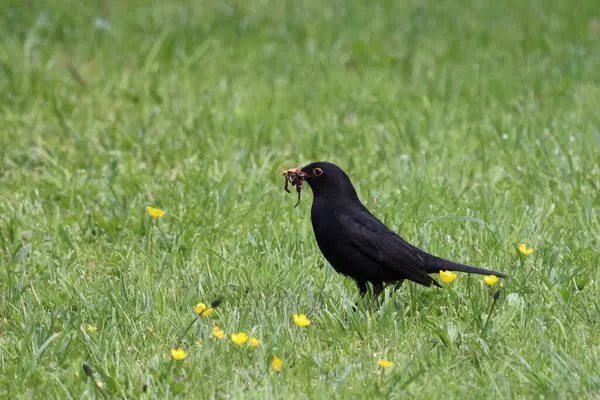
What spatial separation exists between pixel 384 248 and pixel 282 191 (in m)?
1.82

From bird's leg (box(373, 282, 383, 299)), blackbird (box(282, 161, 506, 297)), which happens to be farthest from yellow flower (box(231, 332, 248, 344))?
bird's leg (box(373, 282, 383, 299))

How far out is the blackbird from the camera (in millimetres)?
4473

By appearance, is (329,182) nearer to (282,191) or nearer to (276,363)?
(276,363)

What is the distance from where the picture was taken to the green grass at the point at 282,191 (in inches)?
153

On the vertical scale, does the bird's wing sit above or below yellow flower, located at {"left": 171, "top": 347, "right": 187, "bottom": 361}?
above

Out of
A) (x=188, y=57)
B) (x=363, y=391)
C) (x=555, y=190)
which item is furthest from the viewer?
(x=188, y=57)

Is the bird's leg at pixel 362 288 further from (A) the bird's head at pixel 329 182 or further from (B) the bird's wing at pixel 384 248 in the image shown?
(A) the bird's head at pixel 329 182

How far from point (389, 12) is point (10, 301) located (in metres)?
6.35

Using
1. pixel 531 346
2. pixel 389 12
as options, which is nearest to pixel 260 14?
pixel 389 12

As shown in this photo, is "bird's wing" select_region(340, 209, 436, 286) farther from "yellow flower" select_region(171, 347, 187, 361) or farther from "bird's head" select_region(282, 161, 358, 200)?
"yellow flower" select_region(171, 347, 187, 361)

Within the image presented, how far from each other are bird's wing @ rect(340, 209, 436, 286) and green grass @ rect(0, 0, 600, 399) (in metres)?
0.20

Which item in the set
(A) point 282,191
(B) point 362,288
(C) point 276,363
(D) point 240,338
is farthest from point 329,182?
(A) point 282,191

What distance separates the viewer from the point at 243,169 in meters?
6.58

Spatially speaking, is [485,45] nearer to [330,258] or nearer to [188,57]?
[188,57]
